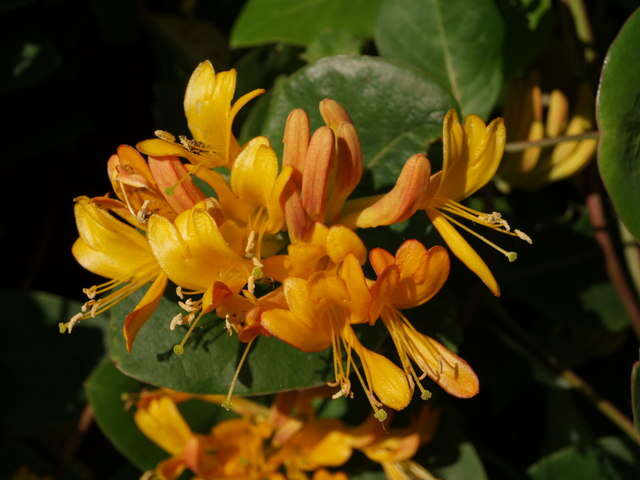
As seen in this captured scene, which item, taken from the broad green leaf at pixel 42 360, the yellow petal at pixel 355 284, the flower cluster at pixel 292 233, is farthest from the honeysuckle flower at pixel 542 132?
the broad green leaf at pixel 42 360

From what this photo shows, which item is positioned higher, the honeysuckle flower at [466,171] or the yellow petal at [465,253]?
the honeysuckle flower at [466,171]

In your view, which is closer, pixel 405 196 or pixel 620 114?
pixel 405 196

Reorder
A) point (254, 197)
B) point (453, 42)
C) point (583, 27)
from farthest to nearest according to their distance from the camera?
point (583, 27) → point (453, 42) → point (254, 197)

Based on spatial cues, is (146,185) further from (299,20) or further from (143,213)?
(299,20)

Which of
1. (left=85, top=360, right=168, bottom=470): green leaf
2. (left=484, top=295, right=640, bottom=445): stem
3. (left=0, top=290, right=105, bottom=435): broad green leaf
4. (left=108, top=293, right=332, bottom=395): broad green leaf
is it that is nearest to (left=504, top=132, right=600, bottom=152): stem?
(left=484, top=295, right=640, bottom=445): stem

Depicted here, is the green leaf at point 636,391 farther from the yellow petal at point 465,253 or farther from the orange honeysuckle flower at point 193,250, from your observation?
the orange honeysuckle flower at point 193,250

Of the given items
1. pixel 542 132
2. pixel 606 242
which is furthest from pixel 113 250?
pixel 606 242

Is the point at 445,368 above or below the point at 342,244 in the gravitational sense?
below
